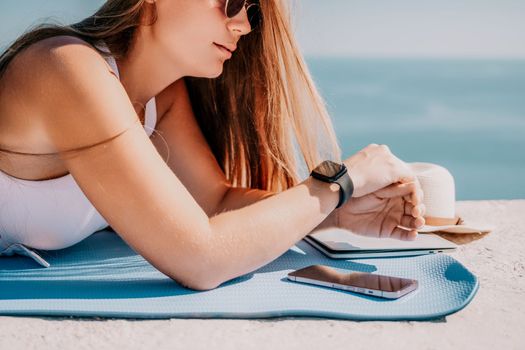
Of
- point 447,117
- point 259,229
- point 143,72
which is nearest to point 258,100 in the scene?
point 143,72

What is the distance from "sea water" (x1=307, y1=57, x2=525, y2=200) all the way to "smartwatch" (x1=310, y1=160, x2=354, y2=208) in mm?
7289

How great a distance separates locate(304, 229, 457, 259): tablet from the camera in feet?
8.52

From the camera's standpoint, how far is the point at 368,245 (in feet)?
8.65

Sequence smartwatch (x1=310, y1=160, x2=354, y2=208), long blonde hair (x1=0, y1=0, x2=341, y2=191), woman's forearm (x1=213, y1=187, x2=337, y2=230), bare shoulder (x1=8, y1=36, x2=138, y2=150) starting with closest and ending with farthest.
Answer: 1. bare shoulder (x1=8, y1=36, x2=138, y2=150)
2. smartwatch (x1=310, y1=160, x2=354, y2=208)
3. long blonde hair (x1=0, y1=0, x2=341, y2=191)
4. woman's forearm (x1=213, y1=187, x2=337, y2=230)

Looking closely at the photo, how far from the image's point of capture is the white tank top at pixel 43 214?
235 cm

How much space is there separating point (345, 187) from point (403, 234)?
36 cm

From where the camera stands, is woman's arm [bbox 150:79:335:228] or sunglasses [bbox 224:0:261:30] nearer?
sunglasses [bbox 224:0:261:30]

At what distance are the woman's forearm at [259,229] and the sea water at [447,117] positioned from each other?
291 inches

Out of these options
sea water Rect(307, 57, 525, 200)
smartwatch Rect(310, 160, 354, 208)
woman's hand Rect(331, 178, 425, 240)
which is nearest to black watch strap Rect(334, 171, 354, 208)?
smartwatch Rect(310, 160, 354, 208)

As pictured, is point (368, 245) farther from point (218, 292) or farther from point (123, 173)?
point (123, 173)

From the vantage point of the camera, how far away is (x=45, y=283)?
7.32ft

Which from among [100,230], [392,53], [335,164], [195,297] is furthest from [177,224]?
[392,53]

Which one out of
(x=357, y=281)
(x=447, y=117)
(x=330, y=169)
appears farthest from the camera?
(x=447, y=117)

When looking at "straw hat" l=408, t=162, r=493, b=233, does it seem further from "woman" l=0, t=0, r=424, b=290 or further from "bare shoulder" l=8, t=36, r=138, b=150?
"bare shoulder" l=8, t=36, r=138, b=150
